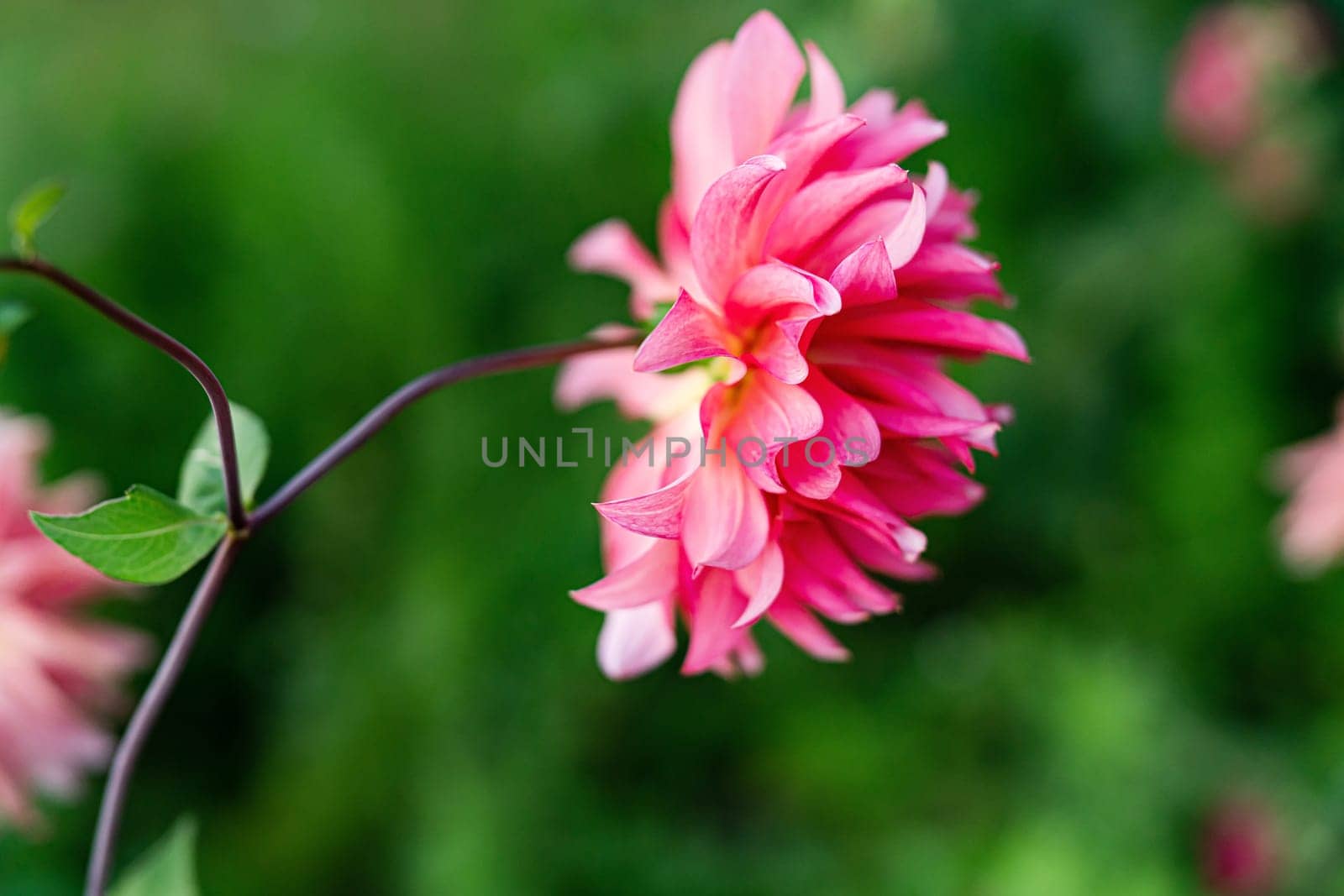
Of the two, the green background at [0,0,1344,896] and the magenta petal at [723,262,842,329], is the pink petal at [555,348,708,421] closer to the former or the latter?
the magenta petal at [723,262,842,329]

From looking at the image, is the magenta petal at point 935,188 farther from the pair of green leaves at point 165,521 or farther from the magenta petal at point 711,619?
the pair of green leaves at point 165,521

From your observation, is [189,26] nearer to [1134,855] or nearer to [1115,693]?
[1115,693]

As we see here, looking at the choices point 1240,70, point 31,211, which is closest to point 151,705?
point 31,211

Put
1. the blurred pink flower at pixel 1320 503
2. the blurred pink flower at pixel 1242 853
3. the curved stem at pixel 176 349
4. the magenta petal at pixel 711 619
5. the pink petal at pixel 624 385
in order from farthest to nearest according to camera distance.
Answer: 1. the blurred pink flower at pixel 1242 853
2. the blurred pink flower at pixel 1320 503
3. the pink petal at pixel 624 385
4. the magenta petal at pixel 711 619
5. the curved stem at pixel 176 349

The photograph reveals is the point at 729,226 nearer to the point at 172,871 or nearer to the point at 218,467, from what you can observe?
the point at 218,467

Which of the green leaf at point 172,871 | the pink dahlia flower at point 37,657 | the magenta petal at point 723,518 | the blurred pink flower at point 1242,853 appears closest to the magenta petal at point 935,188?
the magenta petal at point 723,518

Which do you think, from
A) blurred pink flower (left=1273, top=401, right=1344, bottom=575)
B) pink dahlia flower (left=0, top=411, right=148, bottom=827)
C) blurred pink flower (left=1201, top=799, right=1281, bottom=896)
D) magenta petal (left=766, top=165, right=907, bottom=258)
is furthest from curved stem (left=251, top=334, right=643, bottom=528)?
blurred pink flower (left=1201, top=799, right=1281, bottom=896)

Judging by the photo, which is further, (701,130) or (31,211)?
(701,130)

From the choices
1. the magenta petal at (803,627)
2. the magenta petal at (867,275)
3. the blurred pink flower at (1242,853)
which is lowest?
the blurred pink flower at (1242,853)
